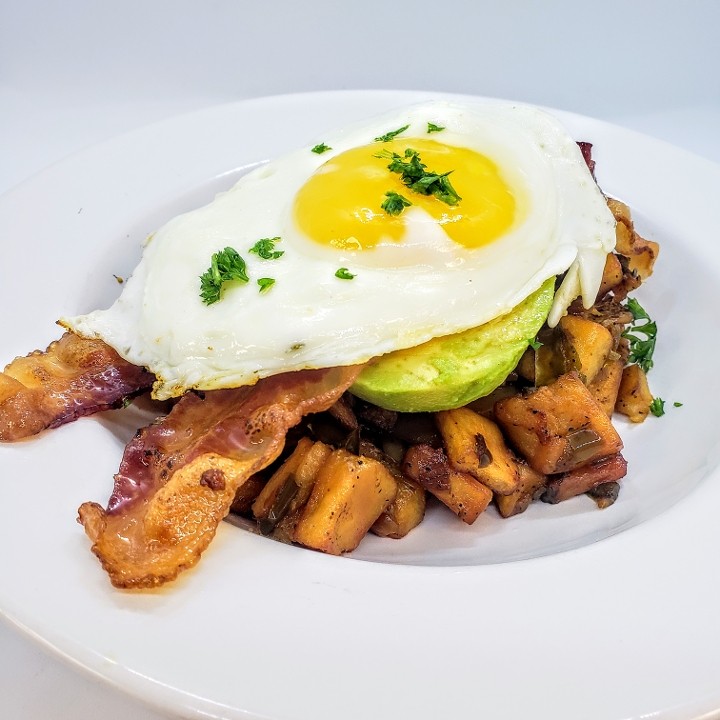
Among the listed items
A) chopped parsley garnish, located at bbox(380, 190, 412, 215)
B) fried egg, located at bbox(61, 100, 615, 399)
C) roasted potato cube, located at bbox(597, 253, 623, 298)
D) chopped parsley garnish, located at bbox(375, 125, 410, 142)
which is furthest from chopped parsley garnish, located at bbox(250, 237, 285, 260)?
roasted potato cube, located at bbox(597, 253, 623, 298)

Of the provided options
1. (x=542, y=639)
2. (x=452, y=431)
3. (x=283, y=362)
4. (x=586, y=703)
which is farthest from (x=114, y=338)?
(x=586, y=703)

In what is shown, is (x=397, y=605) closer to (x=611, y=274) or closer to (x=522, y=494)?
(x=522, y=494)

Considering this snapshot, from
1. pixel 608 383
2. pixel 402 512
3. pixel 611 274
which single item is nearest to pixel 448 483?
pixel 402 512

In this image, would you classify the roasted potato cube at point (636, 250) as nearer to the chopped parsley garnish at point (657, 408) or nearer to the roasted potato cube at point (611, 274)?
the roasted potato cube at point (611, 274)

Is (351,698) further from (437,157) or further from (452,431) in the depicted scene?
(437,157)

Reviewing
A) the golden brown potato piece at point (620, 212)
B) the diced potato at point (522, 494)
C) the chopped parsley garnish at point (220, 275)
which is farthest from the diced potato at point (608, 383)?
the chopped parsley garnish at point (220, 275)

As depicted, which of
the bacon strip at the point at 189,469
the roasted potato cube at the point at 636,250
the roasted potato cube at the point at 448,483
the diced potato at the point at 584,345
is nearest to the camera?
the bacon strip at the point at 189,469

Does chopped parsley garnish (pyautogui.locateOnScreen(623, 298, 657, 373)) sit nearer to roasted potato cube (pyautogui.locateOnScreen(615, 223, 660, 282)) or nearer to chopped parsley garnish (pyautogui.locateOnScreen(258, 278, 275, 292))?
roasted potato cube (pyautogui.locateOnScreen(615, 223, 660, 282))

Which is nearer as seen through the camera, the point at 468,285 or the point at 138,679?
the point at 138,679
